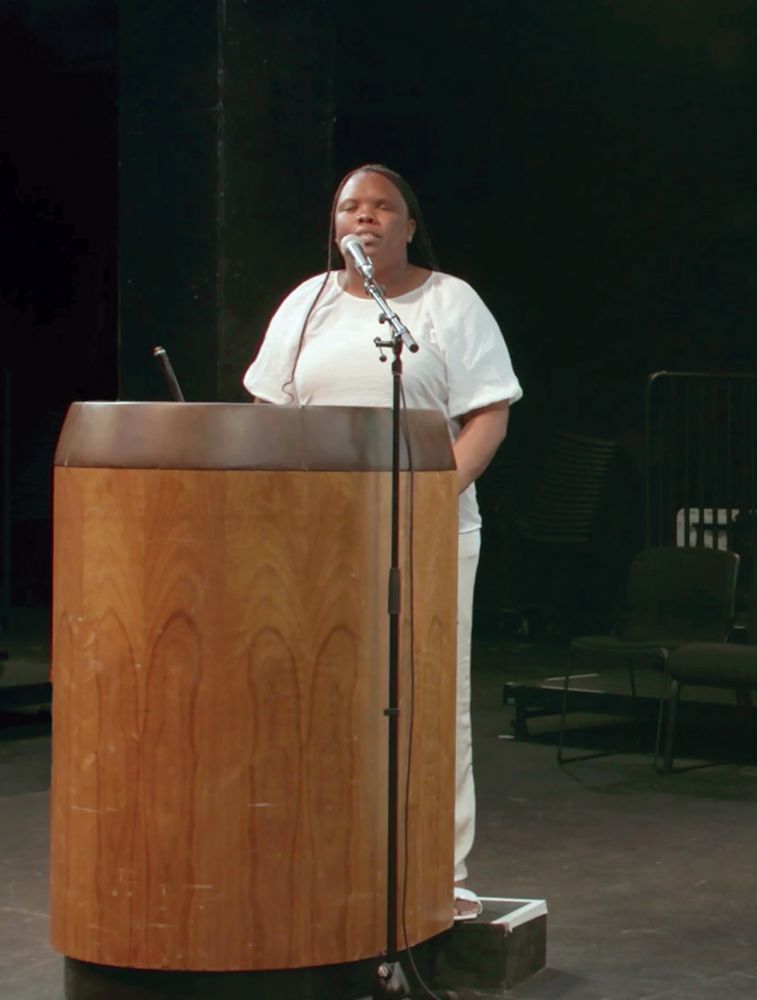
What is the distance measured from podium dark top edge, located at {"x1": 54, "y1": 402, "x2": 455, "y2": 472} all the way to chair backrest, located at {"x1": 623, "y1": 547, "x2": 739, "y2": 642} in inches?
142

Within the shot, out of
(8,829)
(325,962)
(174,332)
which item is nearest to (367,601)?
(325,962)

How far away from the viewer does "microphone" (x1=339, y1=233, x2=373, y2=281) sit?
2.90 meters

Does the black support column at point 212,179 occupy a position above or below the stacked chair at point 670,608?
above

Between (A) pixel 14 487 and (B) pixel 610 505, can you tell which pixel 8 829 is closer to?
(B) pixel 610 505

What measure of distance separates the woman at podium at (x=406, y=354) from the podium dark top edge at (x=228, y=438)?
1.10 ft

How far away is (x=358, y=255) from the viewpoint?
9.60 ft

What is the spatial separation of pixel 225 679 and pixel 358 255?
0.73 m

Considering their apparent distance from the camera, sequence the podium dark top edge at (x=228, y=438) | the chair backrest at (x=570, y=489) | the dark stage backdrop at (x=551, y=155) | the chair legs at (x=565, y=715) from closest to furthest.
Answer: the podium dark top edge at (x=228, y=438) < the chair legs at (x=565, y=715) < the dark stage backdrop at (x=551, y=155) < the chair backrest at (x=570, y=489)

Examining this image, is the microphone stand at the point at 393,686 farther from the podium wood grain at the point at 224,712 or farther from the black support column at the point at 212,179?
the black support column at the point at 212,179

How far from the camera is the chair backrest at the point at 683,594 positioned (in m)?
6.29

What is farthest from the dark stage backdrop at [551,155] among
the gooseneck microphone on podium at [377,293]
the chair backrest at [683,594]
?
the gooseneck microphone on podium at [377,293]

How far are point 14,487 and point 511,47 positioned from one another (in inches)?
163

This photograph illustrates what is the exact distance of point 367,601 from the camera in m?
2.88

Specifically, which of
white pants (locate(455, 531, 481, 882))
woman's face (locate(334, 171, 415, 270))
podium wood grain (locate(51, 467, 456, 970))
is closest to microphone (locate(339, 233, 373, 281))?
woman's face (locate(334, 171, 415, 270))
